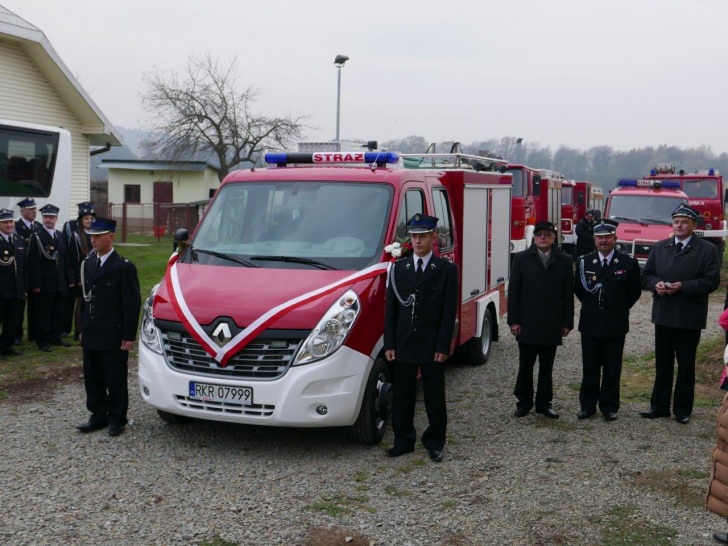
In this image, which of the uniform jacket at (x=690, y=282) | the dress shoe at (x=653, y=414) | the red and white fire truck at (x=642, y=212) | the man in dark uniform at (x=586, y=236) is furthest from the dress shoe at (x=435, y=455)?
the man in dark uniform at (x=586, y=236)

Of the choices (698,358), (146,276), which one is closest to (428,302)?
(698,358)

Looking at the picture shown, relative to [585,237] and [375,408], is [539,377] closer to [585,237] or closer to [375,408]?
[375,408]

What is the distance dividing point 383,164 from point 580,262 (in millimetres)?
2016

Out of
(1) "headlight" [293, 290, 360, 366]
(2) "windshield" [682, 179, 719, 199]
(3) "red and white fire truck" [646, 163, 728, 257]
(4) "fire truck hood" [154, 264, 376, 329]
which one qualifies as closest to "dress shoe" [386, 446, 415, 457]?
(1) "headlight" [293, 290, 360, 366]

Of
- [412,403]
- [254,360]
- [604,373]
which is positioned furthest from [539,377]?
[254,360]

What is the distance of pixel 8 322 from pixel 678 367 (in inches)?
291

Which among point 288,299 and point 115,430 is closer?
point 288,299

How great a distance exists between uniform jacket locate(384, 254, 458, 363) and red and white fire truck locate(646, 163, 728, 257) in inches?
626

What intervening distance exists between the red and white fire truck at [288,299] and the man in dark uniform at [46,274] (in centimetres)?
355

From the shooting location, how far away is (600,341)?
7551 millimetres

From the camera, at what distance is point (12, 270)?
31.4ft

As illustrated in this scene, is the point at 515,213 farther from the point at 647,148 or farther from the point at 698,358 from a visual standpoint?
the point at 647,148

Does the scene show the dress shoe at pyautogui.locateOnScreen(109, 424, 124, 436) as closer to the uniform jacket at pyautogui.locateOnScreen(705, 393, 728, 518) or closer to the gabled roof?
the uniform jacket at pyautogui.locateOnScreen(705, 393, 728, 518)

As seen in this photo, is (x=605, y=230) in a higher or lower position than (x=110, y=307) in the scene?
higher
